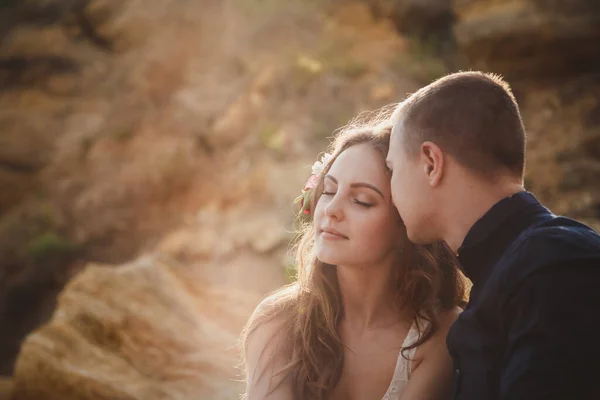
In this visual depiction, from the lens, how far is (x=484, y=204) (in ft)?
5.49

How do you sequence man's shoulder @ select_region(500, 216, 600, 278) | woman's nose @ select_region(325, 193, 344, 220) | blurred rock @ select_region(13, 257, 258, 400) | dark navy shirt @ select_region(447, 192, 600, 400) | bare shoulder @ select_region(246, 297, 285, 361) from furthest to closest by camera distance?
1. blurred rock @ select_region(13, 257, 258, 400)
2. bare shoulder @ select_region(246, 297, 285, 361)
3. woman's nose @ select_region(325, 193, 344, 220)
4. man's shoulder @ select_region(500, 216, 600, 278)
5. dark navy shirt @ select_region(447, 192, 600, 400)

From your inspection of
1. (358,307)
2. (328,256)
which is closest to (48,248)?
(358,307)

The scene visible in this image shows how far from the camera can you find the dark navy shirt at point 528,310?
1241 millimetres

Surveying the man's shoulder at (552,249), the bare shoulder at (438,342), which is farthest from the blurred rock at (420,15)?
the man's shoulder at (552,249)

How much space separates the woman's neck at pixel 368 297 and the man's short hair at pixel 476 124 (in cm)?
89

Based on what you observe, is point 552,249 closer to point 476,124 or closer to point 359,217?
point 476,124

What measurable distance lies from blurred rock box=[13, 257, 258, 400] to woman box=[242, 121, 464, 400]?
47.8 inches

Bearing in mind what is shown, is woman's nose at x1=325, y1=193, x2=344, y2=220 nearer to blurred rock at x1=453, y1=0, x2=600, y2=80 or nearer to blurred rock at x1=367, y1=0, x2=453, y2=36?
blurred rock at x1=453, y1=0, x2=600, y2=80

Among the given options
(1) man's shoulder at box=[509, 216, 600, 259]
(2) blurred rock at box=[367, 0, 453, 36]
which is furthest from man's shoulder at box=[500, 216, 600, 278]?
(2) blurred rock at box=[367, 0, 453, 36]

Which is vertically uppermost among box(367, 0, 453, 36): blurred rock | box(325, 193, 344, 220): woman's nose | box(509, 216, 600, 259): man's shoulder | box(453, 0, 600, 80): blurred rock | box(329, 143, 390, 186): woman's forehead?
box(367, 0, 453, 36): blurred rock

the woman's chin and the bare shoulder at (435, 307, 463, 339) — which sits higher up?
the woman's chin

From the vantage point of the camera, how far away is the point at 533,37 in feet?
19.2

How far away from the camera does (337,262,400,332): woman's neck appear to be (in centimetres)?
244

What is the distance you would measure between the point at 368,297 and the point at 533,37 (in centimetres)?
460
